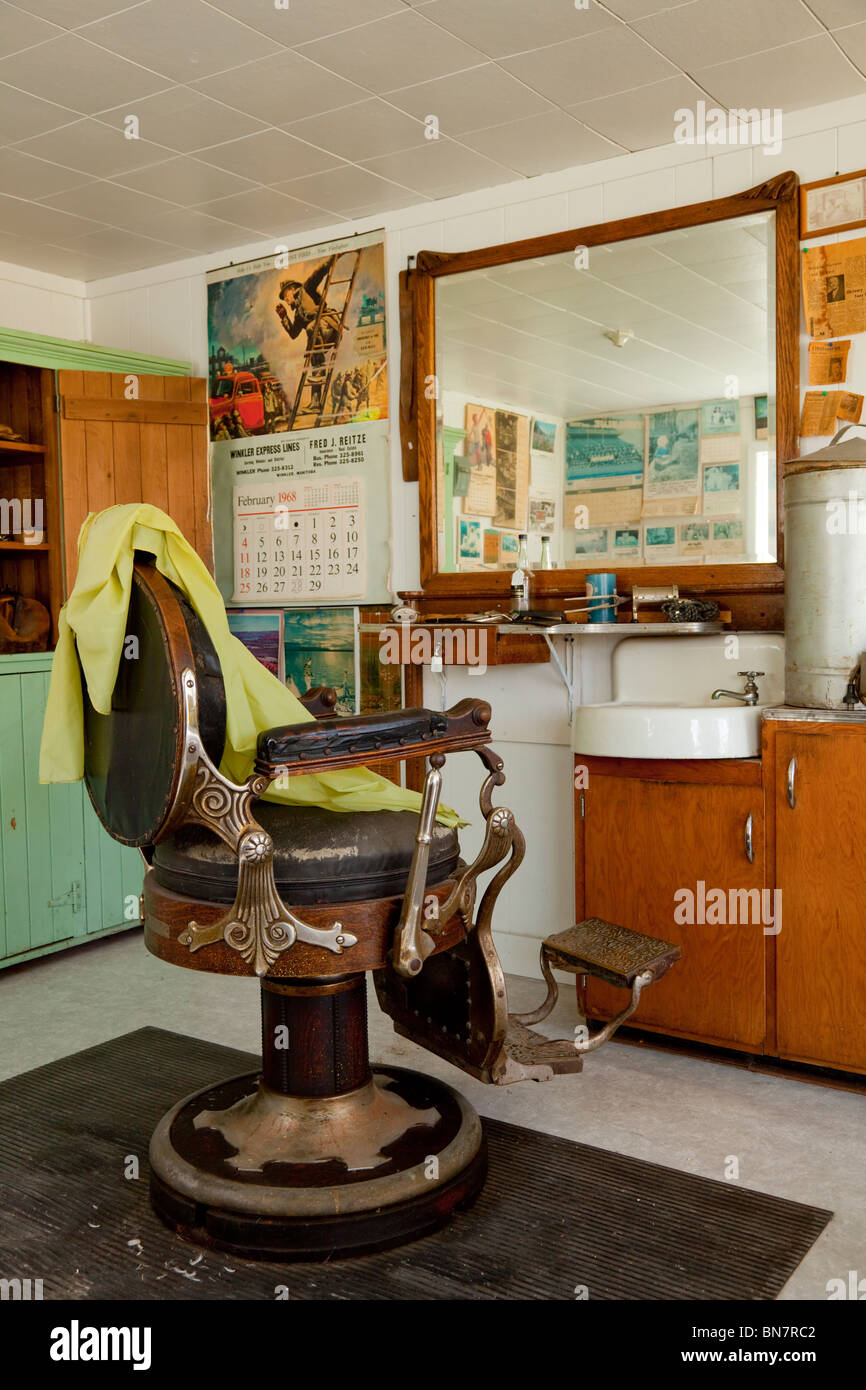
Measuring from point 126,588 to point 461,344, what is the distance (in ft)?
7.12

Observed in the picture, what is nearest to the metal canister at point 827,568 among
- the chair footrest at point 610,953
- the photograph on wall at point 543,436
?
the chair footrest at point 610,953

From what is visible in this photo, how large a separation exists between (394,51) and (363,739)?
74.5 inches

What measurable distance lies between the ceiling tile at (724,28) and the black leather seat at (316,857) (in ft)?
6.54

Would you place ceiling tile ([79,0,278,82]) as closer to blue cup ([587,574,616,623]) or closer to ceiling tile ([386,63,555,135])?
ceiling tile ([386,63,555,135])

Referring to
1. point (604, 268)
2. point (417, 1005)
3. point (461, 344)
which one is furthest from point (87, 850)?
point (604, 268)

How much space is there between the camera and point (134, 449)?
407 cm

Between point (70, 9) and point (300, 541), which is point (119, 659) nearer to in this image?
point (70, 9)

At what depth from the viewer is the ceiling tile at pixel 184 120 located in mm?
2992

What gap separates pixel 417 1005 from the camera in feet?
7.93

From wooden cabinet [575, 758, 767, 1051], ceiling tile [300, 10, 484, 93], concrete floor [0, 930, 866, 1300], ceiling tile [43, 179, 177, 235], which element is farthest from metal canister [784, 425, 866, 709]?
ceiling tile [43, 179, 177, 235]

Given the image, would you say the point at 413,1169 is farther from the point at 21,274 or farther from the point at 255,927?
the point at 21,274

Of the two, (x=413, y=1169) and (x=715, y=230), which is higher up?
(x=715, y=230)

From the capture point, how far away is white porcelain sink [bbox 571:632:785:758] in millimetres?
2832

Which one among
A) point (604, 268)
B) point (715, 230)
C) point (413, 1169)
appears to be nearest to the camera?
point (413, 1169)
